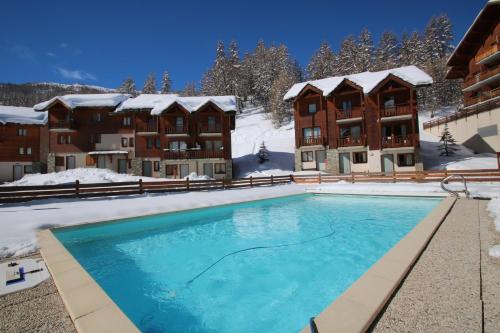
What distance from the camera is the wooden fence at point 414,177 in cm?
1936

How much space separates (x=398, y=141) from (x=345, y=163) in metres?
6.37

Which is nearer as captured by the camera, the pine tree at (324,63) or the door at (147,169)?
the door at (147,169)

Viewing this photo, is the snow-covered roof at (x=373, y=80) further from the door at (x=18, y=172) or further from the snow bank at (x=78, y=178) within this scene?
the door at (x=18, y=172)

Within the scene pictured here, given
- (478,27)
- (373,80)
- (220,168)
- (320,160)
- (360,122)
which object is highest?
(478,27)

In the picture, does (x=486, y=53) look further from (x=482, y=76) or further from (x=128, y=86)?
(x=128, y=86)

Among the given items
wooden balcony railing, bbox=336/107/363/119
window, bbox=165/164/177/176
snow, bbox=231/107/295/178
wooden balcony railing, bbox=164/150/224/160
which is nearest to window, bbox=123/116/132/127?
wooden balcony railing, bbox=164/150/224/160

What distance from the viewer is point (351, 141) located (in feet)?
103

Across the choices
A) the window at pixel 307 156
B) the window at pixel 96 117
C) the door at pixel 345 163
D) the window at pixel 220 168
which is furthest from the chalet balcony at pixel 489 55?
the window at pixel 96 117

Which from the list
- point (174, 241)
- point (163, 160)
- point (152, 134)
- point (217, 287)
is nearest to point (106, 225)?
point (174, 241)

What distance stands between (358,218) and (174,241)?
29.9 feet

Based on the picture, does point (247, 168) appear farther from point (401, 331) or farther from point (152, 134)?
point (401, 331)

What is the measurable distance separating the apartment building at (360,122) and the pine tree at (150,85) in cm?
5551

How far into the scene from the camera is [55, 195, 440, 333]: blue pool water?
5.14m

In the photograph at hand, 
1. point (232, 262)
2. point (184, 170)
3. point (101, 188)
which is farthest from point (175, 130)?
point (232, 262)
